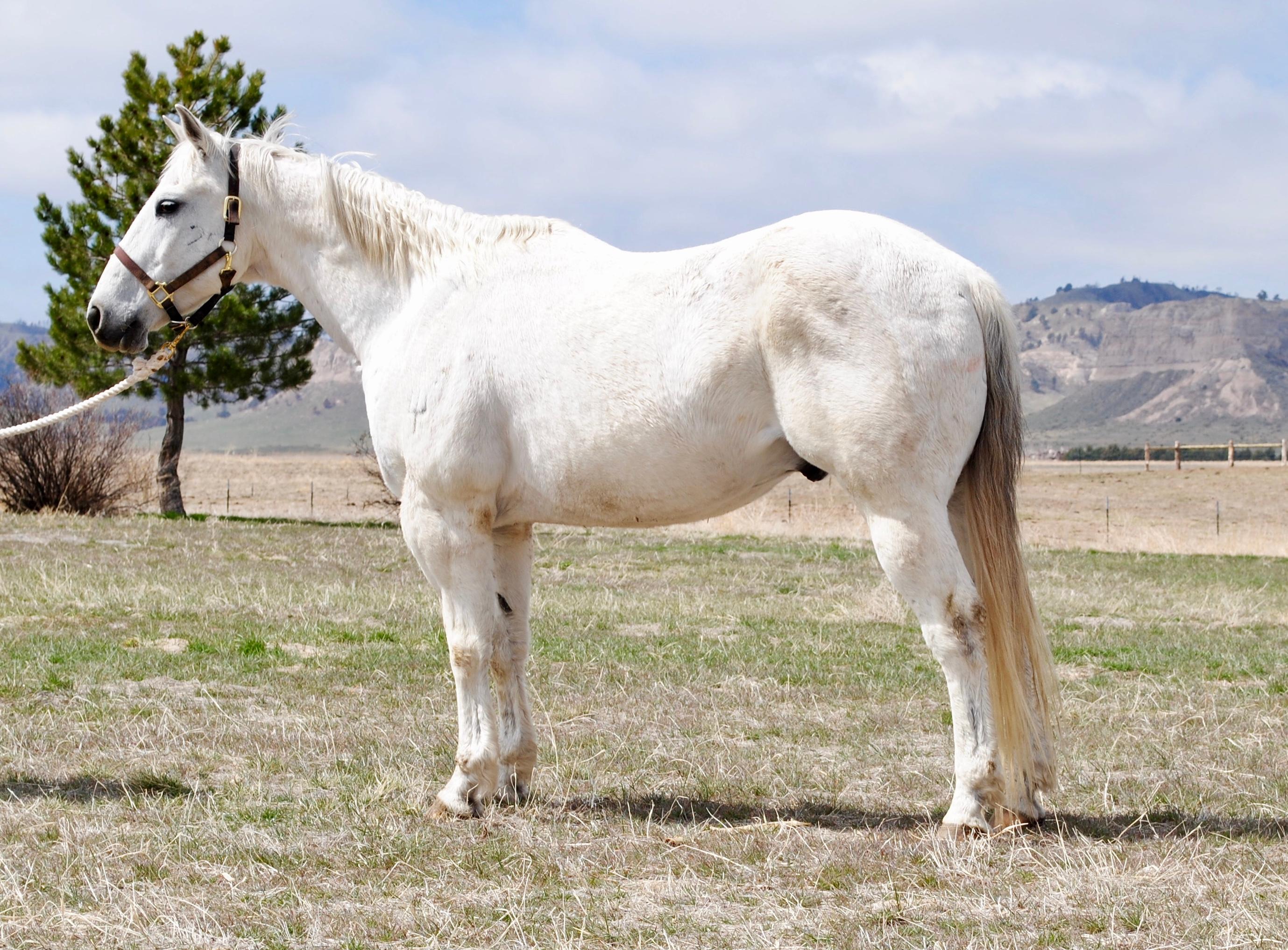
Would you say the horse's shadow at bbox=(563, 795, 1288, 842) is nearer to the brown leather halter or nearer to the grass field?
the grass field

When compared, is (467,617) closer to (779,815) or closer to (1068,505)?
(779,815)

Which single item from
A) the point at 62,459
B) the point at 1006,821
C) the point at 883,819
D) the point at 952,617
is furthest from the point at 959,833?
the point at 62,459

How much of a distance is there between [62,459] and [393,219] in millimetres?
19970

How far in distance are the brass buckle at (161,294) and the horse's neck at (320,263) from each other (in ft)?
1.56

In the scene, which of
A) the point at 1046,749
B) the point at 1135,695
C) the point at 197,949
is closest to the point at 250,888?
the point at 197,949

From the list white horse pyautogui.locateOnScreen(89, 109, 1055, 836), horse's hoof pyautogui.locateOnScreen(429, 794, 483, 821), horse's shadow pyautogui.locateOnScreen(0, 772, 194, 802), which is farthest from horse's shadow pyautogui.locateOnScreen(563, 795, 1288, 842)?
horse's shadow pyautogui.locateOnScreen(0, 772, 194, 802)

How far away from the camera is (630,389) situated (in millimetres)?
4562

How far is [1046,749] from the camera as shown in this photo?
4531 mm

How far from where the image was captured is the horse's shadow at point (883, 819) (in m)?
4.41

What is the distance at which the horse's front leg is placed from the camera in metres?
4.86

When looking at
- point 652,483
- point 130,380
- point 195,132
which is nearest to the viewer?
point 652,483

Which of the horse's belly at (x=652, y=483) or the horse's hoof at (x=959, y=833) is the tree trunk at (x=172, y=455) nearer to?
the horse's belly at (x=652, y=483)

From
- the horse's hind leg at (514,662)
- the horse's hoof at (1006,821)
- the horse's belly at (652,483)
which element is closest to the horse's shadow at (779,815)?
the horse's hoof at (1006,821)

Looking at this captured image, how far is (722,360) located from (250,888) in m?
2.45
